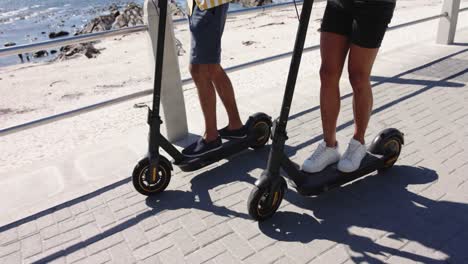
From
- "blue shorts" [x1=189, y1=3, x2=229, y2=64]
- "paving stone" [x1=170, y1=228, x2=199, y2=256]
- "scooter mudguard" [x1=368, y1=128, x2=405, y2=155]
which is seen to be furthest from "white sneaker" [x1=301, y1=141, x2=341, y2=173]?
"blue shorts" [x1=189, y1=3, x2=229, y2=64]

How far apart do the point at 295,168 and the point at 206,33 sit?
1218 millimetres

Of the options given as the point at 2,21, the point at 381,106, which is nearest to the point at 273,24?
the point at 381,106

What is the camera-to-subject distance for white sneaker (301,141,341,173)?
9.77 feet

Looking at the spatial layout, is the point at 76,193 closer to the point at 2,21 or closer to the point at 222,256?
the point at 222,256

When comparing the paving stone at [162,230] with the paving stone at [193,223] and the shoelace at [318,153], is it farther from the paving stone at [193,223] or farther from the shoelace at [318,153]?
the shoelace at [318,153]

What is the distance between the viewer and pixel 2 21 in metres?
33.5

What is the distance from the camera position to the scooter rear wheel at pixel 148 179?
10.0 ft

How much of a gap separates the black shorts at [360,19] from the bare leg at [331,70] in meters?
0.06

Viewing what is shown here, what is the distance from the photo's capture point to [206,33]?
3.07 meters

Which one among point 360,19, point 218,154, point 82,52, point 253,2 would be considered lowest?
point 253,2

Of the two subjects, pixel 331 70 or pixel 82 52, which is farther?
pixel 82 52

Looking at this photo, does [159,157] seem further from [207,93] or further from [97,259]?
[97,259]

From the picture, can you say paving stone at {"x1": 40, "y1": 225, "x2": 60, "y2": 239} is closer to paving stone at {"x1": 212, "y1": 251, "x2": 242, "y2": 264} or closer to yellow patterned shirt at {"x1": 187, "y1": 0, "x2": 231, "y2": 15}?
paving stone at {"x1": 212, "y1": 251, "x2": 242, "y2": 264}

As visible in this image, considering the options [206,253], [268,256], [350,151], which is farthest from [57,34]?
[268,256]
